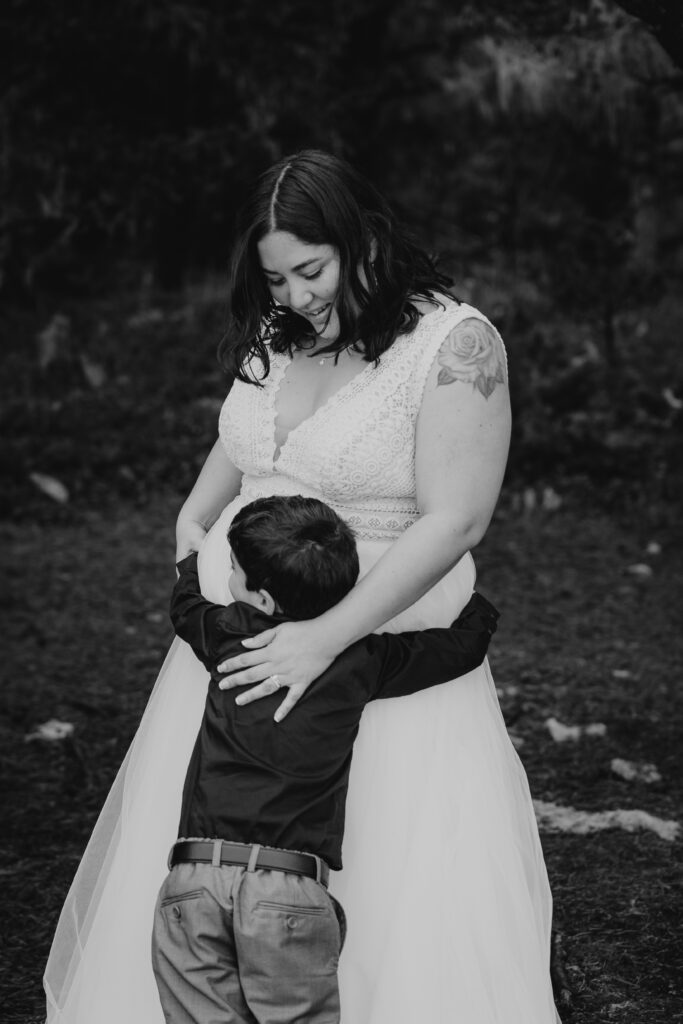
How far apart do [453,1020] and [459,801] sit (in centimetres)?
43

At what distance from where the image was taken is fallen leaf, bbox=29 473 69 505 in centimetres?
883

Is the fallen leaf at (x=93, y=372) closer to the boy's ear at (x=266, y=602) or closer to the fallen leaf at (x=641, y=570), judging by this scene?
the fallen leaf at (x=641, y=570)

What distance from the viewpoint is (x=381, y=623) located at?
2.29m

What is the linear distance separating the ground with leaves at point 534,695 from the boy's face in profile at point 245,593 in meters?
1.46

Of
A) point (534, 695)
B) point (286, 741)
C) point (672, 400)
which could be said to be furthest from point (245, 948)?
point (672, 400)

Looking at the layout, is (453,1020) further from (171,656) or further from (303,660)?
(171,656)

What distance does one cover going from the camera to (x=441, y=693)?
2482 millimetres

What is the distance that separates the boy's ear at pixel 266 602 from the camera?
2.27 metres

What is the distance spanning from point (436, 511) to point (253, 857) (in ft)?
2.51

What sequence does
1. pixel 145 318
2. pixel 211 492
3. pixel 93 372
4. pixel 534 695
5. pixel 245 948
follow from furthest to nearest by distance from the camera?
pixel 145 318
pixel 93 372
pixel 534 695
pixel 211 492
pixel 245 948

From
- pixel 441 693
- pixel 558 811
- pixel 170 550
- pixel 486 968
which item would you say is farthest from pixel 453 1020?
pixel 170 550

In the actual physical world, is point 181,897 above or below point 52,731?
above

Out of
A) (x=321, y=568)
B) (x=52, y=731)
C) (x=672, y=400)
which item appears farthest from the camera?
(x=672, y=400)

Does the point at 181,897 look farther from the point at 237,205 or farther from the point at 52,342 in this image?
the point at 237,205
